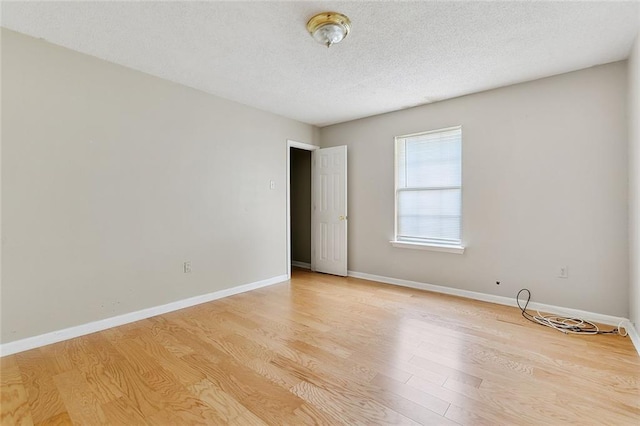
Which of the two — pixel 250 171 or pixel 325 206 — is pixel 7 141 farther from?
pixel 325 206

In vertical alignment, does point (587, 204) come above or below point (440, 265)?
above

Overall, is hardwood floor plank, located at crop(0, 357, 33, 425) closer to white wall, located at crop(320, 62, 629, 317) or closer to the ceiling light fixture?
the ceiling light fixture

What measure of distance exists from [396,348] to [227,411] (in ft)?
4.35

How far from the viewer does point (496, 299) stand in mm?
3430

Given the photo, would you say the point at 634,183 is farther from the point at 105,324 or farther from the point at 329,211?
the point at 105,324

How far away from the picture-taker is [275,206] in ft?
14.5

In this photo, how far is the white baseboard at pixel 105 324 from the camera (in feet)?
7.57

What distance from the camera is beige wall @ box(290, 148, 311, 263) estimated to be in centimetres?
560

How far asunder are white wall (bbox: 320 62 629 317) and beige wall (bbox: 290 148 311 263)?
2.04m

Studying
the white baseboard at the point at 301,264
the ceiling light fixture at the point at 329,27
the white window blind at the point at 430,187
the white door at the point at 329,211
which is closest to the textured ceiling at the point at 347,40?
the ceiling light fixture at the point at 329,27

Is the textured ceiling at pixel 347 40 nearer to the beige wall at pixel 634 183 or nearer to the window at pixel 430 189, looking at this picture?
the beige wall at pixel 634 183

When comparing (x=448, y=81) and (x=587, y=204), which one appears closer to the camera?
(x=587, y=204)

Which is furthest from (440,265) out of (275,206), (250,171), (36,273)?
(36,273)

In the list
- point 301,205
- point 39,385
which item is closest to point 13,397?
point 39,385
